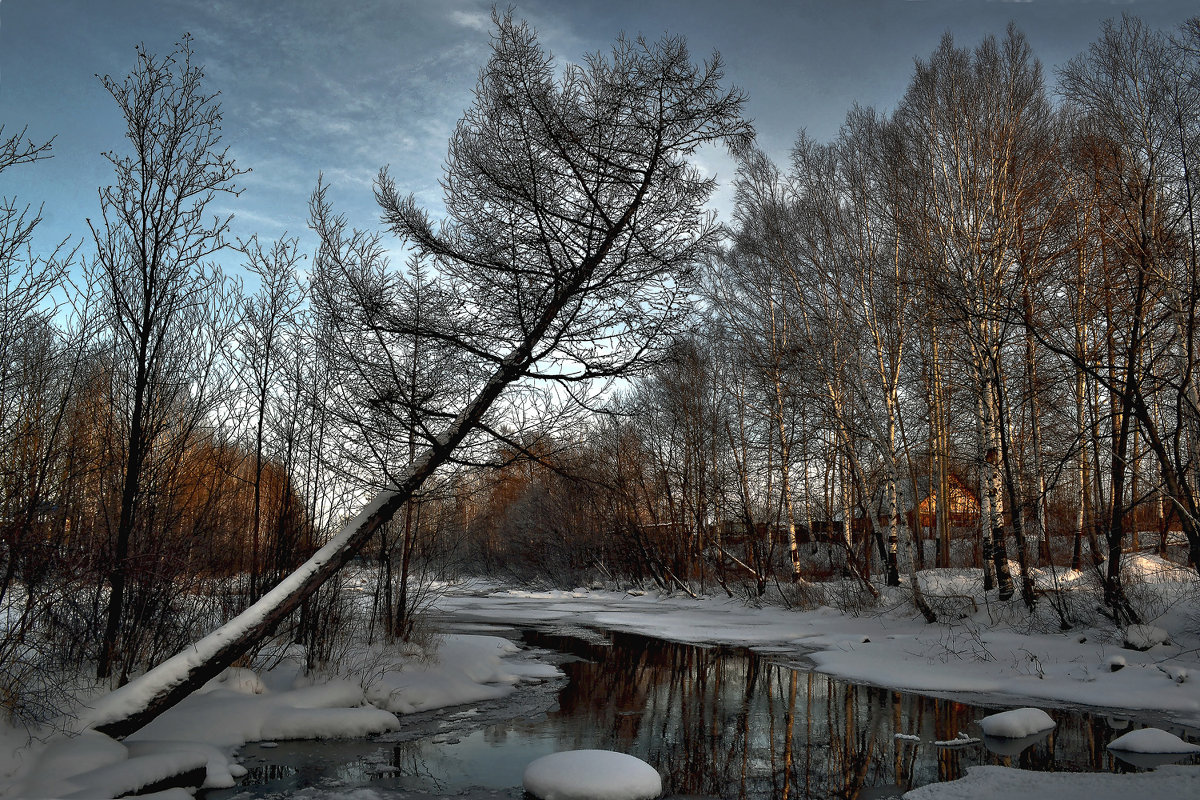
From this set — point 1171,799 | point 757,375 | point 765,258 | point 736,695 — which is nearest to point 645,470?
point 757,375

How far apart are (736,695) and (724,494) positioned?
1182 centimetres

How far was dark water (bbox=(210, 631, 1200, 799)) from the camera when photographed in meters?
5.53

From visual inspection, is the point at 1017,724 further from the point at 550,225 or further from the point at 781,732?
the point at 550,225

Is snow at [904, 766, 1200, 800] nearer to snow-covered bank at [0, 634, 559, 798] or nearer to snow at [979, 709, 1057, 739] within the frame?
snow at [979, 709, 1057, 739]

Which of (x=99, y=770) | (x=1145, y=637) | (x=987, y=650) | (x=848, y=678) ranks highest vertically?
(x=1145, y=637)

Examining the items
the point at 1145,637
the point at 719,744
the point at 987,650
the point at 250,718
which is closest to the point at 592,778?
the point at 719,744

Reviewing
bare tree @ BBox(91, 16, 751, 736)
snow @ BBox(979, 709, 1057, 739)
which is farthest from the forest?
snow @ BBox(979, 709, 1057, 739)

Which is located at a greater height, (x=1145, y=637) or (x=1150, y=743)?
(x=1145, y=637)

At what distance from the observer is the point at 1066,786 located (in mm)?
5066

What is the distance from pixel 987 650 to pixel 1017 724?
13.9 feet

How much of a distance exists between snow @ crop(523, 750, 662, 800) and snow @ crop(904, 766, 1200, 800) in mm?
1869

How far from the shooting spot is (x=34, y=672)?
5.32 m

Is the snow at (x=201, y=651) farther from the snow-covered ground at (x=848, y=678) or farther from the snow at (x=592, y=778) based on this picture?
the snow at (x=592, y=778)

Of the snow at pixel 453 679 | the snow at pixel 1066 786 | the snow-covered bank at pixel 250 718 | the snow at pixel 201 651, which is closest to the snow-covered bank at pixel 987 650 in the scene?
the snow at pixel 453 679
